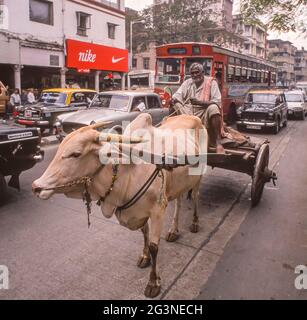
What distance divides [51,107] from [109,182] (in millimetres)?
11233

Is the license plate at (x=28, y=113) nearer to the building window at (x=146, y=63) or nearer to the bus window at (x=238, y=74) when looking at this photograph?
the bus window at (x=238, y=74)

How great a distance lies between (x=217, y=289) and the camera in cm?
379

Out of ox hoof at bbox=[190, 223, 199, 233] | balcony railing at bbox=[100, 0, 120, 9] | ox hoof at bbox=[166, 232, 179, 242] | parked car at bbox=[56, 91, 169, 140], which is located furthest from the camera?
balcony railing at bbox=[100, 0, 120, 9]

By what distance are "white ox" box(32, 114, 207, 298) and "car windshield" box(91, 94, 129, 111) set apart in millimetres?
7486

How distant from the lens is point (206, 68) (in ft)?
49.9

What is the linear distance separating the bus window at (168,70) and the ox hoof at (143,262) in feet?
42.3

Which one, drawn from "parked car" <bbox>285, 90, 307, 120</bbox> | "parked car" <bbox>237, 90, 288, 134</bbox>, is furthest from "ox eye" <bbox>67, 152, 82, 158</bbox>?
"parked car" <bbox>285, 90, 307, 120</bbox>

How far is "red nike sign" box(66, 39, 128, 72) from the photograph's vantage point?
2300 centimetres

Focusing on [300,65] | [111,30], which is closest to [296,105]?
[111,30]

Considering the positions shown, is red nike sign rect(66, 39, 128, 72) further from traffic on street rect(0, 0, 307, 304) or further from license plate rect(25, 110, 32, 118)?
traffic on street rect(0, 0, 307, 304)

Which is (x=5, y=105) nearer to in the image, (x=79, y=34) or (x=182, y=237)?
(x=79, y=34)

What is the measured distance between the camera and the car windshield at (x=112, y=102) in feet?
37.3

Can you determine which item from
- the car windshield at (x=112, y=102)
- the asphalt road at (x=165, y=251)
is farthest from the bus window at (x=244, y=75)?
the asphalt road at (x=165, y=251)
